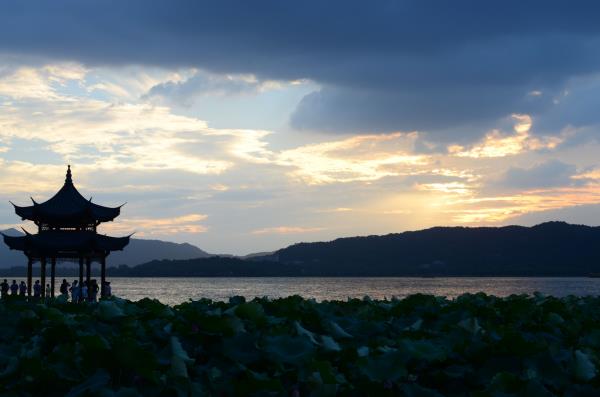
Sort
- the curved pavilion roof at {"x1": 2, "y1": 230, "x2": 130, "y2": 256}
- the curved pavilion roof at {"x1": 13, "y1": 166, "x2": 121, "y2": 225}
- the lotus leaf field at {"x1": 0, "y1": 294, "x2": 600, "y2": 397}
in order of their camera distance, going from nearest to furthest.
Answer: the lotus leaf field at {"x1": 0, "y1": 294, "x2": 600, "y2": 397}, the curved pavilion roof at {"x1": 2, "y1": 230, "x2": 130, "y2": 256}, the curved pavilion roof at {"x1": 13, "y1": 166, "x2": 121, "y2": 225}

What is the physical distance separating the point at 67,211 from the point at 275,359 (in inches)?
1500

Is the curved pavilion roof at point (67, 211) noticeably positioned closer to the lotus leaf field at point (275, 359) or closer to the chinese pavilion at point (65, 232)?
the chinese pavilion at point (65, 232)

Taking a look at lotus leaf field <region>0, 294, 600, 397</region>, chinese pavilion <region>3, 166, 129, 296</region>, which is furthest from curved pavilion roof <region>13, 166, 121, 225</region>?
lotus leaf field <region>0, 294, 600, 397</region>

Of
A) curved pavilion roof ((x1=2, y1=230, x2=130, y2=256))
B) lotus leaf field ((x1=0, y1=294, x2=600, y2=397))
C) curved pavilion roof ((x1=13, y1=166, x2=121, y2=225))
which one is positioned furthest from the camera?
curved pavilion roof ((x1=13, y1=166, x2=121, y2=225))

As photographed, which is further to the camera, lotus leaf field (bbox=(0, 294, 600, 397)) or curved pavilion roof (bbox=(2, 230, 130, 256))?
curved pavilion roof (bbox=(2, 230, 130, 256))

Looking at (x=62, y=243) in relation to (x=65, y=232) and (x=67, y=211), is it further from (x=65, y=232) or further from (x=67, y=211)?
(x=67, y=211)

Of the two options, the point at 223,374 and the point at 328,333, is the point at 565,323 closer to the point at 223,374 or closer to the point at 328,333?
the point at 328,333

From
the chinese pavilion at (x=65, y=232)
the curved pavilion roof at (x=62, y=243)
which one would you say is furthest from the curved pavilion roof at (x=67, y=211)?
the curved pavilion roof at (x=62, y=243)

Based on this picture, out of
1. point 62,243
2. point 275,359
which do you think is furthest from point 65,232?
point 275,359

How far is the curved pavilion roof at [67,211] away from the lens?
39469mm

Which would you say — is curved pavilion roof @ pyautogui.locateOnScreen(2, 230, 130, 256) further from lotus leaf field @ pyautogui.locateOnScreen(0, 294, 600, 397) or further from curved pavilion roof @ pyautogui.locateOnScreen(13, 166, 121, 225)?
lotus leaf field @ pyautogui.locateOnScreen(0, 294, 600, 397)

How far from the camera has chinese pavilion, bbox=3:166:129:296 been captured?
39.1 metres

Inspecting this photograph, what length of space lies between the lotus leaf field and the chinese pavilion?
114 ft

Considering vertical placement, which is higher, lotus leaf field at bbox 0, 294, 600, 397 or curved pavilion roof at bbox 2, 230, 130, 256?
curved pavilion roof at bbox 2, 230, 130, 256
